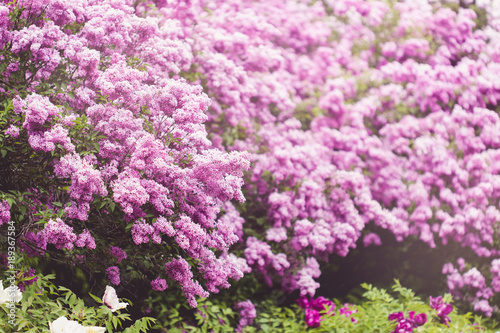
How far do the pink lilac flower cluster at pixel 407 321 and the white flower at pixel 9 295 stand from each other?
3255 mm

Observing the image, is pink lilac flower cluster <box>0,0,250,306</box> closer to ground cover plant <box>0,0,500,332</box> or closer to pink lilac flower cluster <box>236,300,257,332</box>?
ground cover plant <box>0,0,500,332</box>

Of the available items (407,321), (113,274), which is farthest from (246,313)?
(113,274)

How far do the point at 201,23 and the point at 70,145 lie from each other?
3.15m

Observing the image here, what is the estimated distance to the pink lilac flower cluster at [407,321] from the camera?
482 cm

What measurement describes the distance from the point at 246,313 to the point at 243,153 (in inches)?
95.4

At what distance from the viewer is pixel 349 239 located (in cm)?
602

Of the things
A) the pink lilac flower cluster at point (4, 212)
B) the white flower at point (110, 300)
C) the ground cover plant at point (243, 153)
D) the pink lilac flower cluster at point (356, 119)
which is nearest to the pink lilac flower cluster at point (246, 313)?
the ground cover plant at point (243, 153)

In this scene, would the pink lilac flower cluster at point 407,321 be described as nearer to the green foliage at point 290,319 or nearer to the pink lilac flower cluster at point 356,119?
the green foliage at point 290,319

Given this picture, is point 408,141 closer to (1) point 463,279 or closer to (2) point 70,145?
(1) point 463,279

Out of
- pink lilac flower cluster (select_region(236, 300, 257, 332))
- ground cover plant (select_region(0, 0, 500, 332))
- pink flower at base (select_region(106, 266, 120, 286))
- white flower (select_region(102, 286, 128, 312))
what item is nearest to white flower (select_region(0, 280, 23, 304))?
ground cover plant (select_region(0, 0, 500, 332))

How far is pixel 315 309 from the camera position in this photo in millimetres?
5812

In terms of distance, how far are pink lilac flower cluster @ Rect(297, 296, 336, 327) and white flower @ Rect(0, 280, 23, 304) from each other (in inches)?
126

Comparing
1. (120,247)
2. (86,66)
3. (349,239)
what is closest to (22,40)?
(86,66)

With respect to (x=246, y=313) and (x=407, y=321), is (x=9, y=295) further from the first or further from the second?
(x=407, y=321)
